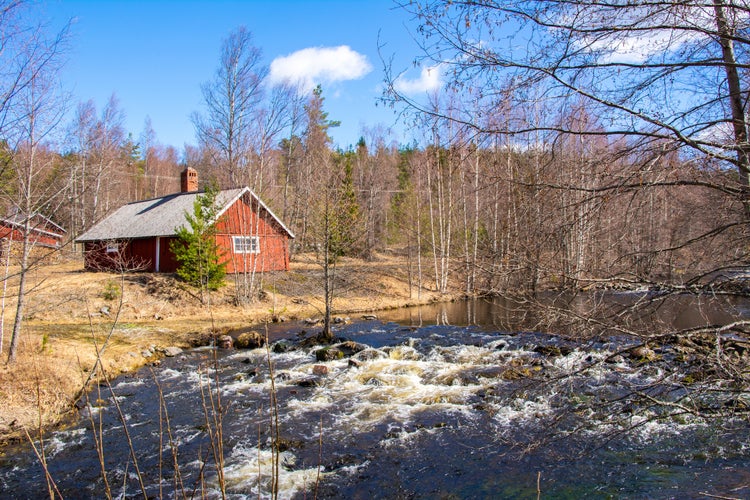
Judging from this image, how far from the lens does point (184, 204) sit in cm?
2777

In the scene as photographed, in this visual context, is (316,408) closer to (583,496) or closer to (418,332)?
(583,496)

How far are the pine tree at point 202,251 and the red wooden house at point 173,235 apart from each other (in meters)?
1.07

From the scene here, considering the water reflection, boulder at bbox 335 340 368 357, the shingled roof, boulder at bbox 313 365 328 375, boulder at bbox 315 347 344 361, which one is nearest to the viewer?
the water reflection

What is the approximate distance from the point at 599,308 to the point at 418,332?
13.3 metres

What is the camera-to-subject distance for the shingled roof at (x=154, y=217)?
82.8 ft

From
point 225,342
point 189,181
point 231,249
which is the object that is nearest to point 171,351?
point 225,342

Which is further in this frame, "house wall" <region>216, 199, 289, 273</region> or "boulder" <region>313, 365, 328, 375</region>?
"house wall" <region>216, 199, 289, 273</region>

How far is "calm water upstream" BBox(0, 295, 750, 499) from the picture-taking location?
5.89 meters

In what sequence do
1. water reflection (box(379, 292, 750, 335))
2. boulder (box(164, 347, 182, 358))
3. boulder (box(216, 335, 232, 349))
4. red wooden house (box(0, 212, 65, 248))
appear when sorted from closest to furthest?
water reflection (box(379, 292, 750, 335)) → red wooden house (box(0, 212, 65, 248)) → boulder (box(164, 347, 182, 358)) → boulder (box(216, 335, 232, 349))

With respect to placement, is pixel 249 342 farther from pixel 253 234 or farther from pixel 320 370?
pixel 253 234

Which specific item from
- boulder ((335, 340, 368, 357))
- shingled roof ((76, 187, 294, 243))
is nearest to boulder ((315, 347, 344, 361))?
boulder ((335, 340, 368, 357))

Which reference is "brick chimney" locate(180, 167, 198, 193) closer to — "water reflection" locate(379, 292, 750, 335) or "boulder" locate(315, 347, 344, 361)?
"boulder" locate(315, 347, 344, 361)

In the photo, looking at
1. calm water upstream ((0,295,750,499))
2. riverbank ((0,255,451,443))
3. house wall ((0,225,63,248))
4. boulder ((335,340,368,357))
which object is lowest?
calm water upstream ((0,295,750,499))

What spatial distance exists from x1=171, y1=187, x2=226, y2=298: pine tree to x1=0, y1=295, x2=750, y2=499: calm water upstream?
984 cm
